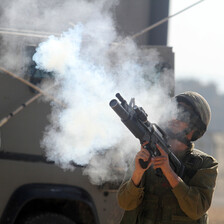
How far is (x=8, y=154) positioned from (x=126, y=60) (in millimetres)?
1451

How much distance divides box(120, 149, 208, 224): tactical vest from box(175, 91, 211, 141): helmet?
8.2 inches

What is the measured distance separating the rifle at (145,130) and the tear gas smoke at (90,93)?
136 centimetres

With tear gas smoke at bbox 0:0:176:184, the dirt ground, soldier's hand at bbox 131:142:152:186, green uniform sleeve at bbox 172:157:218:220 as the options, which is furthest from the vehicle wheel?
the dirt ground

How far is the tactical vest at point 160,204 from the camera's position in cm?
290

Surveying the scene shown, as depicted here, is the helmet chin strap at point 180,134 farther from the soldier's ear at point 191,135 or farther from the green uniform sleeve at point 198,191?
the green uniform sleeve at point 198,191

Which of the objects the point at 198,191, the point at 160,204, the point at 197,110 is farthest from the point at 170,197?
the point at 197,110

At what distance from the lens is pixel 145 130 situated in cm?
294

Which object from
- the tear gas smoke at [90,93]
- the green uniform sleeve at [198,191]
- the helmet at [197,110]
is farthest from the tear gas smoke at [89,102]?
the green uniform sleeve at [198,191]

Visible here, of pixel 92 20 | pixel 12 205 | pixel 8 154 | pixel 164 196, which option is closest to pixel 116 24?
pixel 92 20

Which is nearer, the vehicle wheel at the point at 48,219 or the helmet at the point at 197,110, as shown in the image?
the helmet at the point at 197,110

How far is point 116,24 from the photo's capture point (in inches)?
192

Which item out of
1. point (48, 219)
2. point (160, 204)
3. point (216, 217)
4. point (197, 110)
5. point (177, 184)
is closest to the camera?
point (177, 184)

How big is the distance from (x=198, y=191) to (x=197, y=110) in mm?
544

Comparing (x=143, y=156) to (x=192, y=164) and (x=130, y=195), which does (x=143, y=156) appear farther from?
(x=192, y=164)
